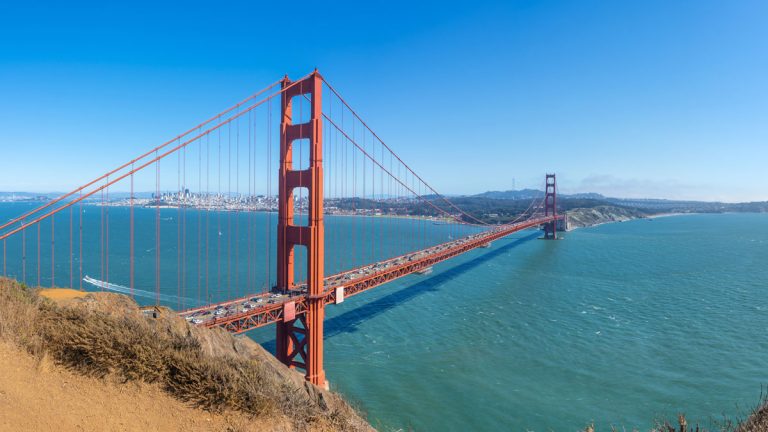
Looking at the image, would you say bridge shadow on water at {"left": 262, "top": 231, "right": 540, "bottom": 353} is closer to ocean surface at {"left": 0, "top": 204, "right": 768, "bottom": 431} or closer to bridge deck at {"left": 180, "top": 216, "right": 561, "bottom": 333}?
ocean surface at {"left": 0, "top": 204, "right": 768, "bottom": 431}

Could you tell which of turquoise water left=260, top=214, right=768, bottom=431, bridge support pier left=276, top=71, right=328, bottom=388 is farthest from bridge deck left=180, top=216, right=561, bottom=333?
turquoise water left=260, top=214, right=768, bottom=431

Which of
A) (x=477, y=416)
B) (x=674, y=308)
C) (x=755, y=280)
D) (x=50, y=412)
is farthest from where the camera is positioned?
(x=755, y=280)

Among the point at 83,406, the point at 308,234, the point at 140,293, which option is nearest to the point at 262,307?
the point at 308,234

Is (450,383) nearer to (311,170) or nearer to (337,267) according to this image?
(311,170)

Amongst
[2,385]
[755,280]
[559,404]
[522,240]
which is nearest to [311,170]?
[2,385]

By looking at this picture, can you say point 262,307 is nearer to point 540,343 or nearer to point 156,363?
point 156,363
